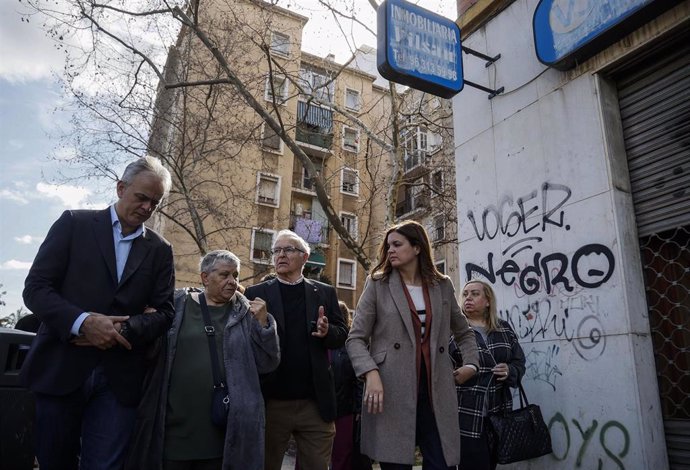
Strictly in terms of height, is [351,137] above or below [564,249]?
above

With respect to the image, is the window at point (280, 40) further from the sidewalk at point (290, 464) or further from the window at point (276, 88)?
the sidewalk at point (290, 464)

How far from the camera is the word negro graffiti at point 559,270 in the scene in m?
4.35

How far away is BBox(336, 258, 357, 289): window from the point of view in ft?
93.9

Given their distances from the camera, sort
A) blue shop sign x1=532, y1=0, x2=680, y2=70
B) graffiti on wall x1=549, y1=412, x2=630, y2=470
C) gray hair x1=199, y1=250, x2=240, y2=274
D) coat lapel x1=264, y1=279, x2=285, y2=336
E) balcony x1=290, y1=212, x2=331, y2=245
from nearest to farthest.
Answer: gray hair x1=199, y1=250, x2=240, y2=274
coat lapel x1=264, y1=279, x2=285, y2=336
graffiti on wall x1=549, y1=412, x2=630, y2=470
blue shop sign x1=532, y1=0, x2=680, y2=70
balcony x1=290, y1=212, x2=331, y2=245

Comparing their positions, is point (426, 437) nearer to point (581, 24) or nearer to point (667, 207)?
point (667, 207)

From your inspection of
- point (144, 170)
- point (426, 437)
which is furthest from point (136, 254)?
point (426, 437)

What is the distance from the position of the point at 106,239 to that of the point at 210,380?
3.67 feet

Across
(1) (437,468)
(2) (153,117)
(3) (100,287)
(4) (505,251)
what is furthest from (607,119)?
(2) (153,117)

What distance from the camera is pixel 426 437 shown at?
9.54 ft

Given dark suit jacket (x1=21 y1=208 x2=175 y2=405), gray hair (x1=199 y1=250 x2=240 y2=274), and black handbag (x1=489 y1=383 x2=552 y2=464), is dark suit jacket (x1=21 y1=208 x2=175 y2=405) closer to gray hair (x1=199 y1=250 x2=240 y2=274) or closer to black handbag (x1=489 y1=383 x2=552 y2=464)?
gray hair (x1=199 y1=250 x2=240 y2=274)

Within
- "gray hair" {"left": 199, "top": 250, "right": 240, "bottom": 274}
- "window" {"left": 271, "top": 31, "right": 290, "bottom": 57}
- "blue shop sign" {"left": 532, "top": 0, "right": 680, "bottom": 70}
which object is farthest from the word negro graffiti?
"window" {"left": 271, "top": 31, "right": 290, "bottom": 57}

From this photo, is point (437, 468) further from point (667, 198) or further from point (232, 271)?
point (667, 198)

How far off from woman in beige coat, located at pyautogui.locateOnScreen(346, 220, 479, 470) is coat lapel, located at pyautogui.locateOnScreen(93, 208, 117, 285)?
141 centimetres

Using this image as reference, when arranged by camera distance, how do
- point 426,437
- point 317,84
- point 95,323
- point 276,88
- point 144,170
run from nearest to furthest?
1. point 95,323
2. point 144,170
3. point 426,437
4. point 276,88
5. point 317,84
